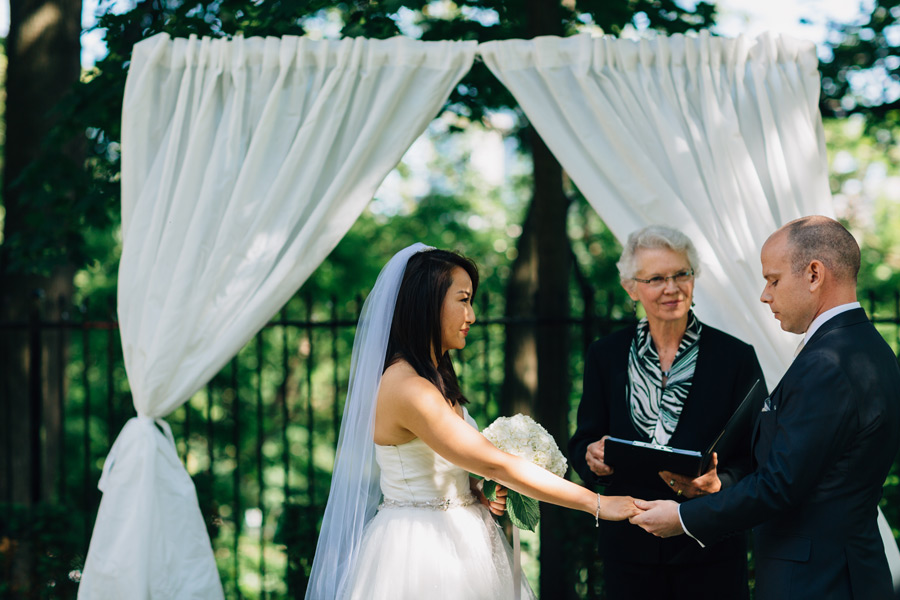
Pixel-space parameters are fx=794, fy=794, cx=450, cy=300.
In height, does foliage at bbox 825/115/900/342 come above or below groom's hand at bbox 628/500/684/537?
above

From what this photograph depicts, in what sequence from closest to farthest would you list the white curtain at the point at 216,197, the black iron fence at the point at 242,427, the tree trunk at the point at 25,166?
the white curtain at the point at 216,197 → the black iron fence at the point at 242,427 → the tree trunk at the point at 25,166

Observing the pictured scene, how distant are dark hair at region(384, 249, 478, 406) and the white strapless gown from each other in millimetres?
274

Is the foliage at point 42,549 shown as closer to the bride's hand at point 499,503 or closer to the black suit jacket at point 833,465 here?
the bride's hand at point 499,503

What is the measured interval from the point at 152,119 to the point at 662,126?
2.21 m

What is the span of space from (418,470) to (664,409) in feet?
2.99

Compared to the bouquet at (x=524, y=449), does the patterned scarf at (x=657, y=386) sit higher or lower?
higher

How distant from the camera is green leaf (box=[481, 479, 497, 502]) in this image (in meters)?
2.83

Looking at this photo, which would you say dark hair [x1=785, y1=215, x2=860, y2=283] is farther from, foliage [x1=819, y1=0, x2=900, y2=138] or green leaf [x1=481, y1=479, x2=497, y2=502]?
foliage [x1=819, y1=0, x2=900, y2=138]

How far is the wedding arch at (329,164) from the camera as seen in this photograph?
3.35m

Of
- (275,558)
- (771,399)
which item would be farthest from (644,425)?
(275,558)

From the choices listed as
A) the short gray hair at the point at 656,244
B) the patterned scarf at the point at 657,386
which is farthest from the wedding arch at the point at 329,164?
the patterned scarf at the point at 657,386

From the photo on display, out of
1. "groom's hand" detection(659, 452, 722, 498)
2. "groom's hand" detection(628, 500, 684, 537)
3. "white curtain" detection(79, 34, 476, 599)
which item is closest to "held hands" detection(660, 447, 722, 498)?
"groom's hand" detection(659, 452, 722, 498)

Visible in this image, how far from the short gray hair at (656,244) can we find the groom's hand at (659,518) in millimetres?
852

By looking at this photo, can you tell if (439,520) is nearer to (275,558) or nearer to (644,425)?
(644,425)
